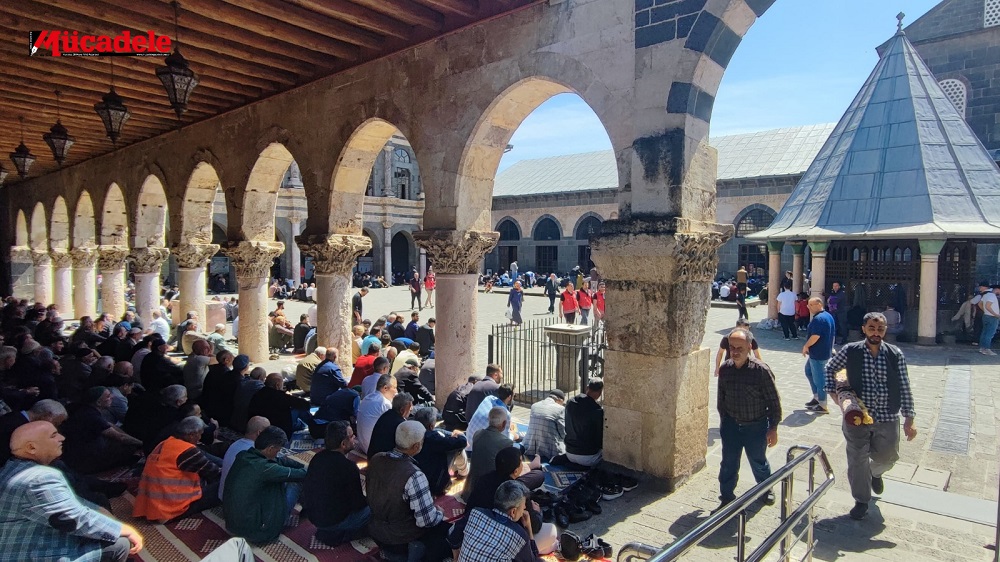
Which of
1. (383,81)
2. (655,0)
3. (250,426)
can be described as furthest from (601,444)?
(383,81)

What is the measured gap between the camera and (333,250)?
803 centimetres

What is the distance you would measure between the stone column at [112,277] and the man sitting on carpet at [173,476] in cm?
1139

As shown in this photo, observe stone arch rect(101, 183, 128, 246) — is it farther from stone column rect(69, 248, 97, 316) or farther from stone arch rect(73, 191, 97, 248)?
stone arch rect(73, 191, 97, 248)

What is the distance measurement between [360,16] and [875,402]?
19.0 ft

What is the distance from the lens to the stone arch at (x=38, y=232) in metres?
17.0

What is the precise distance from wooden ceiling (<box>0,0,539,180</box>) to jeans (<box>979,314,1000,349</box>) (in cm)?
1100

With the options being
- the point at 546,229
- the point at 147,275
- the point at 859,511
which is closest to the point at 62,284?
the point at 147,275

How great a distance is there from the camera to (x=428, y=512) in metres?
3.59

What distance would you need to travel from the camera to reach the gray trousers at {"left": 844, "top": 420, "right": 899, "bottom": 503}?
4.22m

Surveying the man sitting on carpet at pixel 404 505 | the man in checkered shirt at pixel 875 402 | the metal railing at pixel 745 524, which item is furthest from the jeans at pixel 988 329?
the man sitting on carpet at pixel 404 505

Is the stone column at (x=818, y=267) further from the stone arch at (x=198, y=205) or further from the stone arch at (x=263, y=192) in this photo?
the stone arch at (x=198, y=205)

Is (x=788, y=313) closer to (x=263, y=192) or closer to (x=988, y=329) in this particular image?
(x=988, y=329)

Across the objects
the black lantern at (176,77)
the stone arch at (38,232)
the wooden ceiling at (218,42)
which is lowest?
the stone arch at (38,232)

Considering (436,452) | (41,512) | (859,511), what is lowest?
(859,511)
